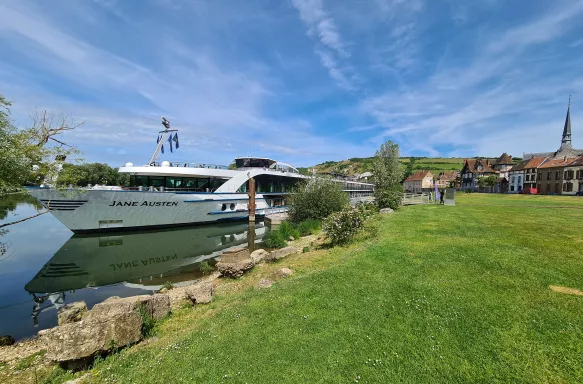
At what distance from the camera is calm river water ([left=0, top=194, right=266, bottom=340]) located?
11.2m

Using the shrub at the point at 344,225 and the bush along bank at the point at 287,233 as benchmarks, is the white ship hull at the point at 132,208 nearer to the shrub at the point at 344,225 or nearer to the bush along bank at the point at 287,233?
the bush along bank at the point at 287,233

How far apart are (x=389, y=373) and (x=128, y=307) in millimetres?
5828

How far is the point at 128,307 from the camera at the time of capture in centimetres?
640

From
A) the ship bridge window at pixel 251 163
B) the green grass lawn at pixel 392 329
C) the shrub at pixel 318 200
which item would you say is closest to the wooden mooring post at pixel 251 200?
the ship bridge window at pixel 251 163

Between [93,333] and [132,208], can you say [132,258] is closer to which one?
[132,208]

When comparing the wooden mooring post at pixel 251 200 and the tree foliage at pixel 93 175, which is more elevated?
the tree foliage at pixel 93 175

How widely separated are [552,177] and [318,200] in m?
61.7

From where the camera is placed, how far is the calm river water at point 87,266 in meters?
11.2

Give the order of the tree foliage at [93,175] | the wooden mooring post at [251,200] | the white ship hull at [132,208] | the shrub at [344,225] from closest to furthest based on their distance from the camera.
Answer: the shrub at [344,225] < the tree foliage at [93,175] < the white ship hull at [132,208] < the wooden mooring post at [251,200]

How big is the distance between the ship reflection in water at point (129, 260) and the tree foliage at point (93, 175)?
17.0 feet

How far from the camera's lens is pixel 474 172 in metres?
90.1

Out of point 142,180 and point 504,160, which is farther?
point 504,160

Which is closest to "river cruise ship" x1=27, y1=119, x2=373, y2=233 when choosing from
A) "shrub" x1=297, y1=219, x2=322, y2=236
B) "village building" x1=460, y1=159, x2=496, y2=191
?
"shrub" x1=297, y1=219, x2=322, y2=236

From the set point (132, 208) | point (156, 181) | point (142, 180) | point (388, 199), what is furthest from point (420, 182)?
point (132, 208)
